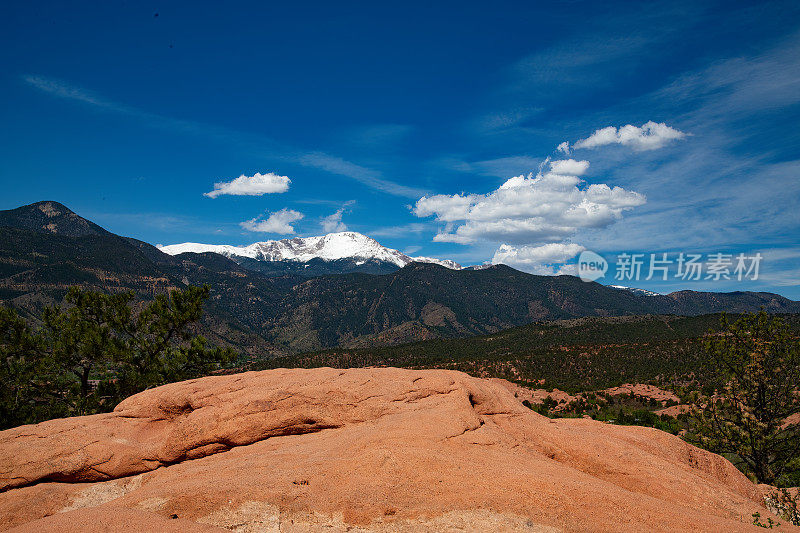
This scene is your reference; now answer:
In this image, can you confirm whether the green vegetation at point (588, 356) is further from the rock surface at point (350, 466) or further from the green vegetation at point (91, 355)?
the green vegetation at point (91, 355)

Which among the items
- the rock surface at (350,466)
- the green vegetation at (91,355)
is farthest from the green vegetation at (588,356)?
the green vegetation at (91,355)

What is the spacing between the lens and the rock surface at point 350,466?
9445 mm

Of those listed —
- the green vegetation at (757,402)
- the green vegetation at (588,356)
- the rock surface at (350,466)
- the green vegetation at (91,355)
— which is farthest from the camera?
the green vegetation at (588,356)

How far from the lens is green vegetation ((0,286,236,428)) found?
28609mm

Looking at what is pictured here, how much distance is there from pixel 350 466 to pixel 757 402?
2714 cm

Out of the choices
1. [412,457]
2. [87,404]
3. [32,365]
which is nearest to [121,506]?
[412,457]

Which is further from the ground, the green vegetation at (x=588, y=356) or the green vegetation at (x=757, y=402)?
the green vegetation at (x=757, y=402)

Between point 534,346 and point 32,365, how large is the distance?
166 meters

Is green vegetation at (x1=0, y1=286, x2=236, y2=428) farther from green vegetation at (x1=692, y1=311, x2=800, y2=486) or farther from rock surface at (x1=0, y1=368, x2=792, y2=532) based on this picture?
green vegetation at (x1=692, y1=311, x2=800, y2=486)

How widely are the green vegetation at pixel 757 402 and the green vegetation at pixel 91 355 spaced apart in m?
33.8

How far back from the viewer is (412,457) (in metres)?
11.2

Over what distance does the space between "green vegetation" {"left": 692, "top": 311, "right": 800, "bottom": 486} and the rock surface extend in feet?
27.7

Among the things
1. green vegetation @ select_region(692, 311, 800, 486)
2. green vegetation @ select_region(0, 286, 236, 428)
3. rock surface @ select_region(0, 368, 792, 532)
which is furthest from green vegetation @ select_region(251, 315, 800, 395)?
green vegetation @ select_region(0, 286, 236, 428)

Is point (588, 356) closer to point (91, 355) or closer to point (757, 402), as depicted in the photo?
point (757, 402)
